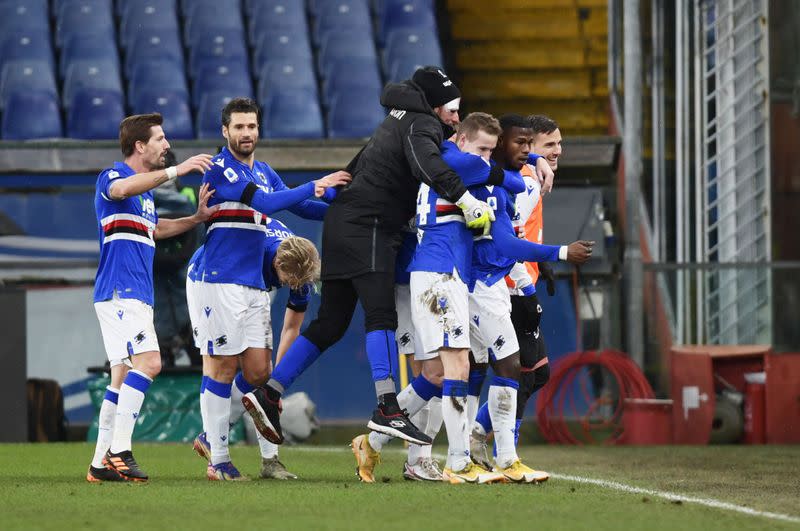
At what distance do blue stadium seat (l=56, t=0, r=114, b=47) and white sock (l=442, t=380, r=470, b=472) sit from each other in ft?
38.2

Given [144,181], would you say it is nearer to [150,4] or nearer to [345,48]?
[345,48]

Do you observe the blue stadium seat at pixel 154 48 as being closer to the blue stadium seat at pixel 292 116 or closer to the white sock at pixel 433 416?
the blue stadium seat at pixel 292 116

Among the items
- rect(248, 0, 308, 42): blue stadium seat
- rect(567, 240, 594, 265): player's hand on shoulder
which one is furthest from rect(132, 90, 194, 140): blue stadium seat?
rect(567, 240, 594, 265): player's hand on shoulder

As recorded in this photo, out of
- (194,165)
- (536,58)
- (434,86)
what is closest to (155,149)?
(194,165)

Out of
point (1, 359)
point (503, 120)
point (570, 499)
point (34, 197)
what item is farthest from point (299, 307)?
point (34, 197)

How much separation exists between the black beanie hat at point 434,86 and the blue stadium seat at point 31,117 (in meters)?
9.06

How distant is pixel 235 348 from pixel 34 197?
6.37 meters

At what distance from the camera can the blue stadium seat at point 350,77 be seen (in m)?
16.7

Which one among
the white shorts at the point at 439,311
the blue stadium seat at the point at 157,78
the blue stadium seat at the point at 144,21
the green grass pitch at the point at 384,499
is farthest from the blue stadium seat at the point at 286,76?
the white shorts at the point at 439,311

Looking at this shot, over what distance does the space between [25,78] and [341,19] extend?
3.81 meters

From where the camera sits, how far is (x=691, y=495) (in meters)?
6.62

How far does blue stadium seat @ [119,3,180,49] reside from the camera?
1767 centimetres

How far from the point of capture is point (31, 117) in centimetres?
1575

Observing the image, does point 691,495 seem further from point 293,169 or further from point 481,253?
point 293,169
